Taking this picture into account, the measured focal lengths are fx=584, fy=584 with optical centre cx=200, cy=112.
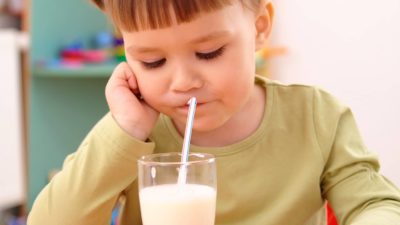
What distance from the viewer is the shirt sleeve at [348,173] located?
0.90m

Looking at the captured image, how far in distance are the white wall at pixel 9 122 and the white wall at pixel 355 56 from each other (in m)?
1.45

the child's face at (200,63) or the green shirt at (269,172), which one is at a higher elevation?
the child's face at (200,63)

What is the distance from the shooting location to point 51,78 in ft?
8.00

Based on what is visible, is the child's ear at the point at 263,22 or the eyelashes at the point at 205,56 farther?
the child's ear at the point at 263,22

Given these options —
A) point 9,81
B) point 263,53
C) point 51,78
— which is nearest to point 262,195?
point 263,53

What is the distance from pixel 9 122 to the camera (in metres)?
2.80

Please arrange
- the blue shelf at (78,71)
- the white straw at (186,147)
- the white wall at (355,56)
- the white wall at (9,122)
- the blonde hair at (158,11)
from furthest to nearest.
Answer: the white wall at (9,122)
the blue shelf at (78,71)
the white wall at (355,56)
the blonde hair at (158,11)
the white straw at (186,147)

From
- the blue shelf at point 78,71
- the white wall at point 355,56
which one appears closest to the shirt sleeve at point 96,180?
the white wall at point 355,56

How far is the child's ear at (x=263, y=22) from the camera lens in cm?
99

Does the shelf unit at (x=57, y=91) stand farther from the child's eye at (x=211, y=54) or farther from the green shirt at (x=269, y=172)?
the child's eye at (x=211, y=54)

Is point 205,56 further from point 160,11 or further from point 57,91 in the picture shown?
point 57,91

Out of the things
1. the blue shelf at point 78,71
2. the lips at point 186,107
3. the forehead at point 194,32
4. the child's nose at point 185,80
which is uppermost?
the forehead at point 194,32

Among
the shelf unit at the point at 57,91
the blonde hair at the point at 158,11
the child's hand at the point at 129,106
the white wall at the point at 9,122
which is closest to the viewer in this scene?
the blonde hair at the point at 158,11

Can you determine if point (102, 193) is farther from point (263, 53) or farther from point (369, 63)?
point (263, 53)
